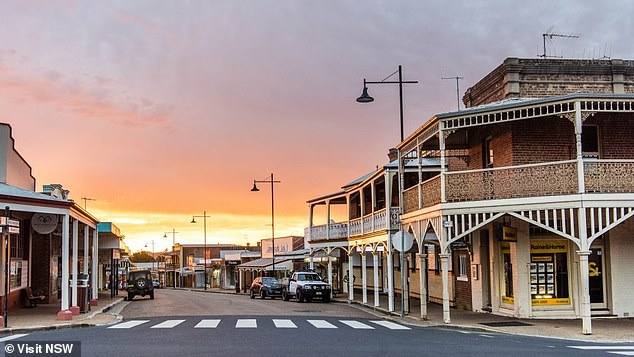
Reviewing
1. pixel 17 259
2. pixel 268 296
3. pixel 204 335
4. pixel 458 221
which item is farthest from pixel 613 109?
pixel 268 296

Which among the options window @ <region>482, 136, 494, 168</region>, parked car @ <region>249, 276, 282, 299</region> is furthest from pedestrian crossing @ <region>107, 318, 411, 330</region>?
parked car @ <region>249, 276, 282, 299</region>

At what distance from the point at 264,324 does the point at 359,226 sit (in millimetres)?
15776

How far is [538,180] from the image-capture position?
20.8m

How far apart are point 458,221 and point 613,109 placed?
18.1ft

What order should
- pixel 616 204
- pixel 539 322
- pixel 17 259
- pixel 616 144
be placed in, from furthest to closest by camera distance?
pixel 17 259 < pixel 616 144 < pixel 539 322 < pixel 616 204

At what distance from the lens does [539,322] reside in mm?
22016

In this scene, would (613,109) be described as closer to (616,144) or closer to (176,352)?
(616,144)

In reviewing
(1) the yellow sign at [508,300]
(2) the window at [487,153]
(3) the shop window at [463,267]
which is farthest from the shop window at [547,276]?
(3) the shop window at [463,267]

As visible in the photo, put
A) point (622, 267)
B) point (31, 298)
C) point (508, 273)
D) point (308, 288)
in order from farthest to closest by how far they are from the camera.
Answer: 1. point (308, 288)
2. point (31, 298)
3. point (508, 273)
4. point (622, 267)

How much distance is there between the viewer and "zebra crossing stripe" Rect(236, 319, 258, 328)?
20078 mm

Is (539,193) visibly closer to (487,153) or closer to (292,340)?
(487,153)

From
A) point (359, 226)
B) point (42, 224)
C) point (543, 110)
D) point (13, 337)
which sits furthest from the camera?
point (359, 226)

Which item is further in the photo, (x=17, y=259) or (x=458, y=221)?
(x=17, y=259)

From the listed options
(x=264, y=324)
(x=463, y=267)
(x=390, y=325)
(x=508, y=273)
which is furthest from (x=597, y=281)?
(x=264, y=324)
